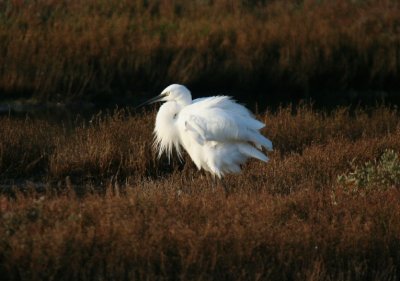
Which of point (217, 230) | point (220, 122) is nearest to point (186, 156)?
point (220, 122)

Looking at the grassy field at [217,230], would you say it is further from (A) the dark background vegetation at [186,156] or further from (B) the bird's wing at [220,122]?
(B) the bird's wing at [220,122]

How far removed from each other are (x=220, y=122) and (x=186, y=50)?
7.95 m

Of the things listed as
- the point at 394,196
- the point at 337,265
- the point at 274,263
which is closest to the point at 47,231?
the point at 274,263

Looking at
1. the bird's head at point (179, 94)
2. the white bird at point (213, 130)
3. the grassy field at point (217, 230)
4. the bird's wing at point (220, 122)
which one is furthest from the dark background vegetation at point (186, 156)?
the bird's head at point (179, 94)

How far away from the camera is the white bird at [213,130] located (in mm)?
7792

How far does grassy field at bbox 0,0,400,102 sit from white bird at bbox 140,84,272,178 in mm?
6100

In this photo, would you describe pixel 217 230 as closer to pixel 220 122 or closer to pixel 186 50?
pixel 220 122

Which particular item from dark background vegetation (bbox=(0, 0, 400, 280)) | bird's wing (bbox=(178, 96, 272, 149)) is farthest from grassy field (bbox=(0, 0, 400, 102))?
bird's wing (bbox=(178, 96, 272, 149))

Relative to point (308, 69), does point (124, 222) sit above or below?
above

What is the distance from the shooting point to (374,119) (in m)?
11.5

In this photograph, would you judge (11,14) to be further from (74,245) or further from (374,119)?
(74,245)

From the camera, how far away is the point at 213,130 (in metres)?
7.82

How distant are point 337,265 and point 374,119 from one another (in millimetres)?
5917

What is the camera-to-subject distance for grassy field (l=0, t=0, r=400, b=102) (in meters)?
14.5
